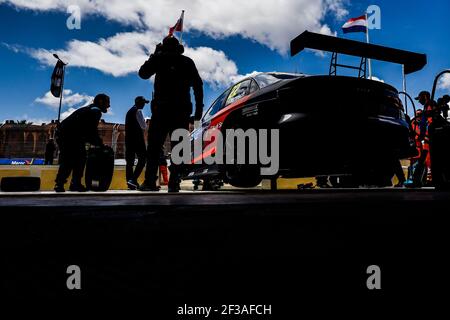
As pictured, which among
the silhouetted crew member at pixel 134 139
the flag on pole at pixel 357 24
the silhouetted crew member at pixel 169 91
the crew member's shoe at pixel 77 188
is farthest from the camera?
the flag on pole at pixel 357 24

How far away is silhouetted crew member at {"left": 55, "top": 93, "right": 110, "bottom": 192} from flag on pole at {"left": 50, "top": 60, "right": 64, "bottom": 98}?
1517cm

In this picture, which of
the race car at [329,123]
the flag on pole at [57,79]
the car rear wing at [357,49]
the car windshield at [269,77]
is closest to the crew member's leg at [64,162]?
the race car at [329,123]

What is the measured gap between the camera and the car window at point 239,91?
4432 mm

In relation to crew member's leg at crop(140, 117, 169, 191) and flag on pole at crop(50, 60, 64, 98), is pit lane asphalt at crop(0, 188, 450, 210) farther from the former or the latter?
flag on pole at crop(50, 60, 64, 98)

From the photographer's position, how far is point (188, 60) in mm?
4559

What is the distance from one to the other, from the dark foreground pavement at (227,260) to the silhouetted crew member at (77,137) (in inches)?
160

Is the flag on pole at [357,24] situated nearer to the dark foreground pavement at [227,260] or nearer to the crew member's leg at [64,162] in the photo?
the crew member's leg at [64,162]

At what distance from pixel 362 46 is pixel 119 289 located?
6823 millimetres

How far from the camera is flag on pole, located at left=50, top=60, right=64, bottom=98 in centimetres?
1847

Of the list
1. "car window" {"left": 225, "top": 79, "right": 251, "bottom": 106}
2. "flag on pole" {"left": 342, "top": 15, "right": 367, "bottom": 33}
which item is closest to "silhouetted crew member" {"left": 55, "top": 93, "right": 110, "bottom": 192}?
"car window" {"left": 225, "top": 79, "right": 251, "bottom": 106}

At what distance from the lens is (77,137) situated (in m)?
5.39

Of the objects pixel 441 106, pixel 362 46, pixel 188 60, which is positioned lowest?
pixel 441 106

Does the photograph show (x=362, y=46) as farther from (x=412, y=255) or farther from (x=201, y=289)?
(x=201, y=289)
